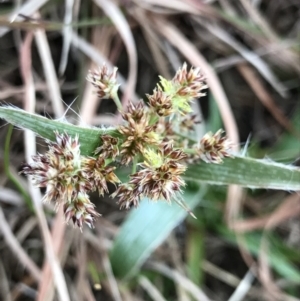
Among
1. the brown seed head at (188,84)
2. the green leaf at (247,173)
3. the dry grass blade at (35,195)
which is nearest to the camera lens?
the brown seed head at (188,84)

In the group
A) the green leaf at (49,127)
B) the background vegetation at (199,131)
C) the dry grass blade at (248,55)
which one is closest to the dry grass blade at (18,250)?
the background vegetation at (199,131)

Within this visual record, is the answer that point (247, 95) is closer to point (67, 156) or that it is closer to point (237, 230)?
point (237, 230)

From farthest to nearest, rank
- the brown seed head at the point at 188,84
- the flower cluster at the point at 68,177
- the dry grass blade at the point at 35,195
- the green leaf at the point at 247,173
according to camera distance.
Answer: the dry grass blade at the point at 35,195, the green leaf at the point at 247,173, the brown seed head at the point at 188,84, the flower cluster at the point at 68,177

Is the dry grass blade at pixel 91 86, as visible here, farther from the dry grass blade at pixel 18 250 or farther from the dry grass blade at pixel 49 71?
the dry grass blade at pixel 18 250

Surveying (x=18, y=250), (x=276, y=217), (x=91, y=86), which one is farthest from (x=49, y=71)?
(x=276, y=217)

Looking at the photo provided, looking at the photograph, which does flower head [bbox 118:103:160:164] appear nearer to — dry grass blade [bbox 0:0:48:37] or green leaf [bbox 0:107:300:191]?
green leaf [bbox 0:107:300:191]

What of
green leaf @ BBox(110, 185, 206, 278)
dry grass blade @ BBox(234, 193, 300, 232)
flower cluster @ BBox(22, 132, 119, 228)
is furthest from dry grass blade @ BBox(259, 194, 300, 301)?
flower cluster @ BBox(22, 132, 119, 228)

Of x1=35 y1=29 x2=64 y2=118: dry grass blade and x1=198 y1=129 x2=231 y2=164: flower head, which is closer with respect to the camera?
x1=198 y1=129 x2=231 y2=164: flower head
